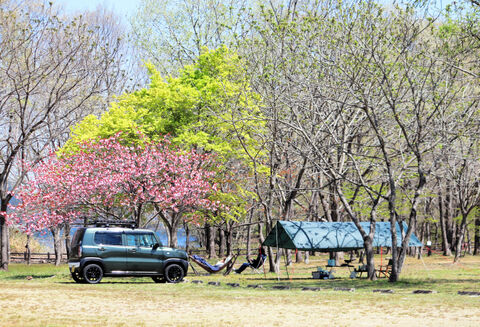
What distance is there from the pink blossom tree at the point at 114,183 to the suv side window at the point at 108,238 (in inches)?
219

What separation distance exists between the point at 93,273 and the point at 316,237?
9.00 m

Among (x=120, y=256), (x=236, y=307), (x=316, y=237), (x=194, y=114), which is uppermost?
(x=194, y=114)

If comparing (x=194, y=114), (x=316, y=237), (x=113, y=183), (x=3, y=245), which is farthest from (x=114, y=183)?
(x=316, y=237)

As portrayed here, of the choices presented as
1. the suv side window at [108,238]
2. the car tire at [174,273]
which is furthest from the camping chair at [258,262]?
the suv side window at [108,238]

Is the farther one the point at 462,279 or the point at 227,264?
the point at 227,264

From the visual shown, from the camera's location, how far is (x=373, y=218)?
74.5 ft

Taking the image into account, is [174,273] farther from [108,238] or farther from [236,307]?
[236,307]

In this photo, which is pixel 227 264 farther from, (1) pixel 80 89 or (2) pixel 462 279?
(1) pixel 80 89

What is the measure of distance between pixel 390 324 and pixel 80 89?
29.4m

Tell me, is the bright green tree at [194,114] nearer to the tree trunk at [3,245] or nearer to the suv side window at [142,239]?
the tree trunk at [3,245]

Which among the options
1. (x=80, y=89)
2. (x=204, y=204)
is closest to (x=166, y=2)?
(x=80, y=89)

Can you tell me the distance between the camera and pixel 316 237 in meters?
Answer: 24.3

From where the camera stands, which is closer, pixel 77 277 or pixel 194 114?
pixel 77 277

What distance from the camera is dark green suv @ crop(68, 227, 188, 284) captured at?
20172mm
